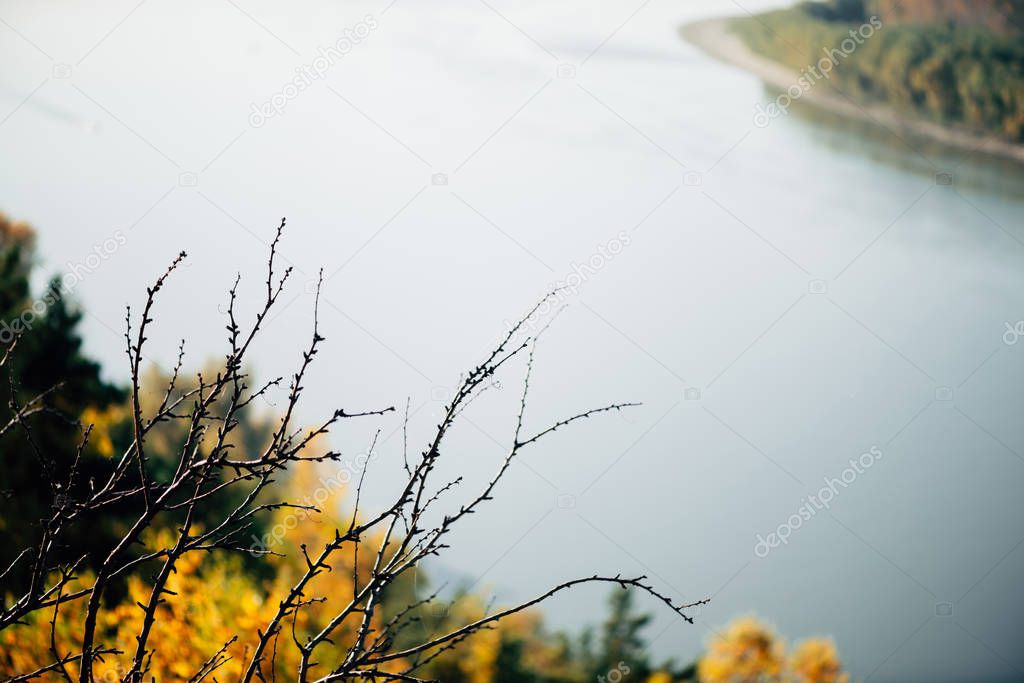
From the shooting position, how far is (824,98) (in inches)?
722

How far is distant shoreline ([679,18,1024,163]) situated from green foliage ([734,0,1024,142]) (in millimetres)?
161

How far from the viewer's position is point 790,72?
17.5m

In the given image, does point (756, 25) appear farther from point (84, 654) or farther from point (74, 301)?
point (84, 654)

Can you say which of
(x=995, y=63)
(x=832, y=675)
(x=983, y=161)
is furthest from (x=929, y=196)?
(x=832, y=675)

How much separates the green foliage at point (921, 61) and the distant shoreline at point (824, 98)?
16cm

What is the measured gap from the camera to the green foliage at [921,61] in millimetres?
16391

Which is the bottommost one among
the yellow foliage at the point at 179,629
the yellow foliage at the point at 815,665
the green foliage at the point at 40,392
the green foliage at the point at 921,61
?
the yellow foliage at the point at 815,665

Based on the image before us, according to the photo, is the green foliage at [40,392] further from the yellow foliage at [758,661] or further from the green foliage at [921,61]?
the green foliage at [921,61]

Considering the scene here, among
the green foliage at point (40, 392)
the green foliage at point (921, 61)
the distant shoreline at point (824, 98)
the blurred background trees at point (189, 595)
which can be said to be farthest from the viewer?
the distant shoreline at point (824, 98)

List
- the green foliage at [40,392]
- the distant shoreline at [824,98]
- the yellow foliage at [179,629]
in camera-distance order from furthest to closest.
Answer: the distant shoreline at [824,98]
the green foliage at [40,392]
the yellow foliage at [179,629]

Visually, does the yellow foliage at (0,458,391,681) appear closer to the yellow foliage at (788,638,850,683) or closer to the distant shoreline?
the yellow foliage at (788,638,850,683)

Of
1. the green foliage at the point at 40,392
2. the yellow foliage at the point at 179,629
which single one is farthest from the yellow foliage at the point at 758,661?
the green foliage at the point at 40,392

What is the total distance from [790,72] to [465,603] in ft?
42.1

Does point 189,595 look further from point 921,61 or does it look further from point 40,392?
point 921,61
